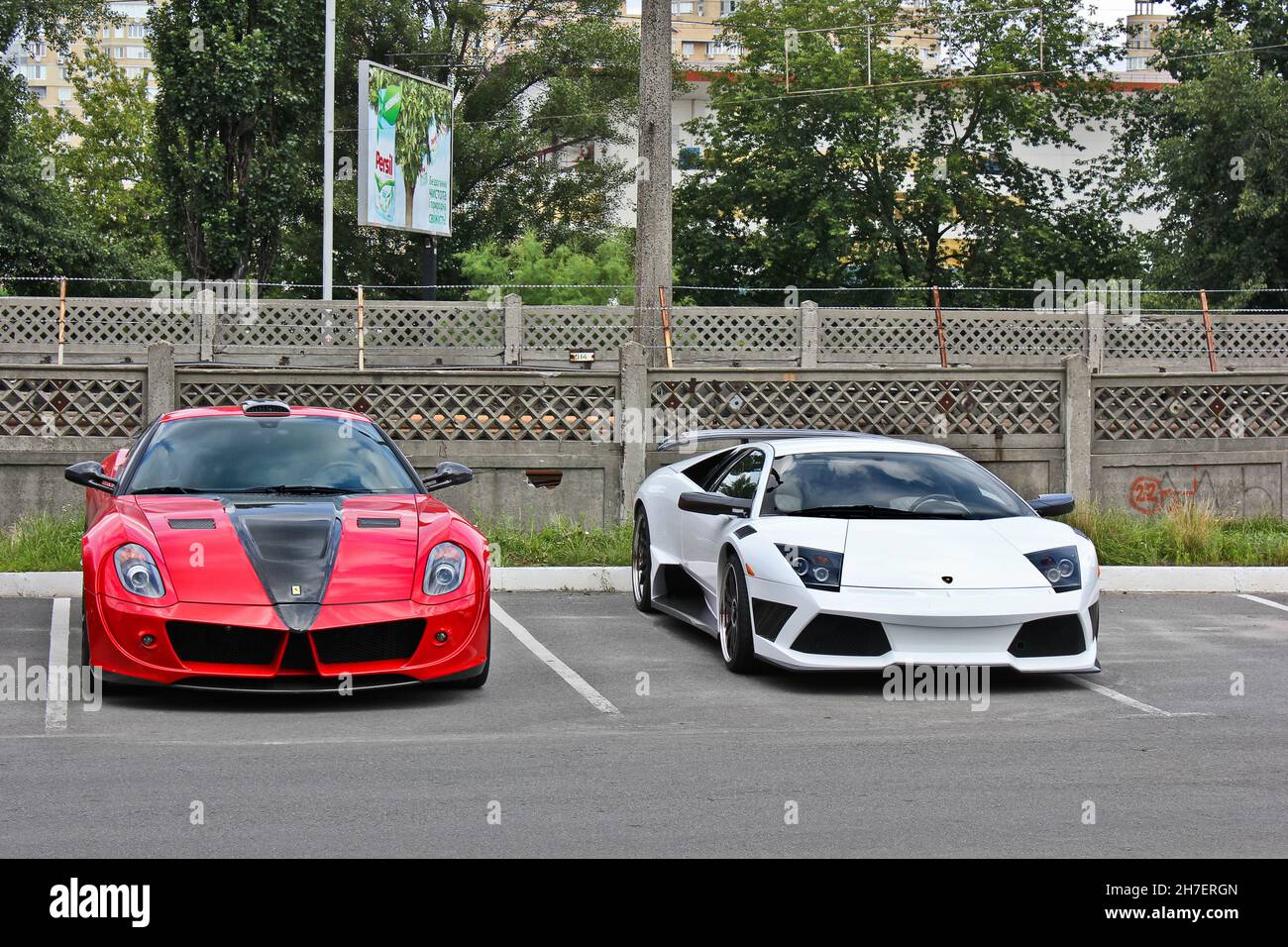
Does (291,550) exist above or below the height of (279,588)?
above

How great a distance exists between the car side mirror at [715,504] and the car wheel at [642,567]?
1775mm

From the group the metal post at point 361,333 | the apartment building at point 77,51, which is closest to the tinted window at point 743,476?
the metal post at point 361,333

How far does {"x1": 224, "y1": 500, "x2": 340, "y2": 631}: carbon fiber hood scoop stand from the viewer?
23.4ft

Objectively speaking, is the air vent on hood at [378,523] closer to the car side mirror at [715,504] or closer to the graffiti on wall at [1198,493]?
the car side mirror at [715,504]

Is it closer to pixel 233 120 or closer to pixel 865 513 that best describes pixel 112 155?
pixel 233 120

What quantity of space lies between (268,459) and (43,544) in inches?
190

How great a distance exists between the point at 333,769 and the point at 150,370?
27.7ft

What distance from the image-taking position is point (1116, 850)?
5.11 metres

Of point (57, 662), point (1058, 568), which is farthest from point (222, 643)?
point (1058, 568)

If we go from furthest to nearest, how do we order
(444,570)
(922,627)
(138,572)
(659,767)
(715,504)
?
(715,504) → (922,627) → (444,570) → (138,572) → (659,767)

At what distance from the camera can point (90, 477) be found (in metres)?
8.45

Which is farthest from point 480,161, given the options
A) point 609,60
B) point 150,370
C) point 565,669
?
point 565,669

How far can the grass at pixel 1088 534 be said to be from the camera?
12781 millimetres

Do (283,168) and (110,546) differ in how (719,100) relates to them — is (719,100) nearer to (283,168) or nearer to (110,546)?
(283,168)
